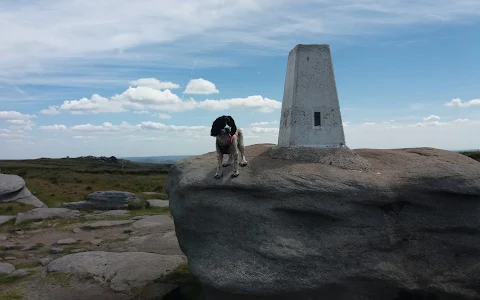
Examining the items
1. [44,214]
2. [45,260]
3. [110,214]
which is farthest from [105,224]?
[45,260]

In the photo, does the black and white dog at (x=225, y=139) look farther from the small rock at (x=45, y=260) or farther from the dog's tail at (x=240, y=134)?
the small rock at (x=45, y=260)

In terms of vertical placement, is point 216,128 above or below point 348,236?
above

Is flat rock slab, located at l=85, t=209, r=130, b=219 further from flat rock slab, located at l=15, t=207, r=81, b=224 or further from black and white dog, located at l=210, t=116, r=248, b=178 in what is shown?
black and white dog, located at l=210, t=116, r=248, b=178

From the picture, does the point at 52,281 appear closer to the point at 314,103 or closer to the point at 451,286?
the point at 314,103

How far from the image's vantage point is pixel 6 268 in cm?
1708

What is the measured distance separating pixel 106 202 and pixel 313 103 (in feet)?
70.6

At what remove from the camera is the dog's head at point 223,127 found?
41.8 ft

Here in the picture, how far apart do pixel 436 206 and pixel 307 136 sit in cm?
438

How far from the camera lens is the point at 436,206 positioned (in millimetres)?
12086

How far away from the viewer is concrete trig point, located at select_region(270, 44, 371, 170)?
13.8m

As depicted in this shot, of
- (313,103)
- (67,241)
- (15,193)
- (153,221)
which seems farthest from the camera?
(15,193)

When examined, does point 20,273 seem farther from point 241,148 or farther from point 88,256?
point 241,148

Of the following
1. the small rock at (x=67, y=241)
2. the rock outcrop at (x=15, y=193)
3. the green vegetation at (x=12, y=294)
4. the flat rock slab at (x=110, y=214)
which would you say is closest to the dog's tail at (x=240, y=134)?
the green vegetation at (x=12, y=294)

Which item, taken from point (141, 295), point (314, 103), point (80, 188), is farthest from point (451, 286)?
point (80, 188)
